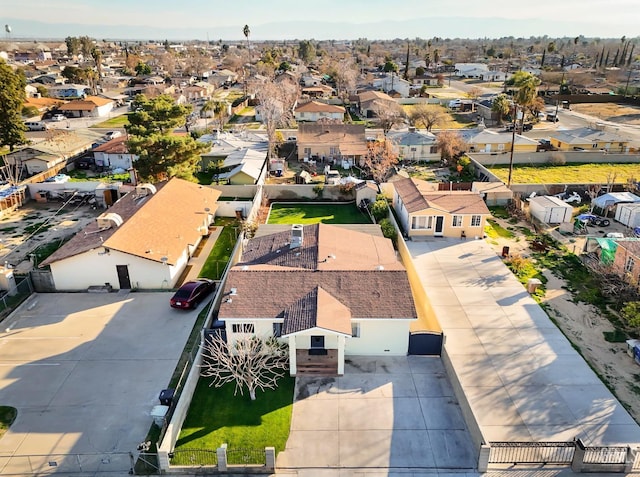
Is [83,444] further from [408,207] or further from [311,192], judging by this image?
[311,192]

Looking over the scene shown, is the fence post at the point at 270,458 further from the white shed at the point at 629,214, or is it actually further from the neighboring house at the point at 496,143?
the neighboring house at the point at 496,143

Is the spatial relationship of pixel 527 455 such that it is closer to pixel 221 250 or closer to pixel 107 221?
pixel 221 250

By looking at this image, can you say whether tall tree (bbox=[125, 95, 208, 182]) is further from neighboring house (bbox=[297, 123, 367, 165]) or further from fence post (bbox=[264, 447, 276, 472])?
fence post (bbox=[264, 447, 276, 472])

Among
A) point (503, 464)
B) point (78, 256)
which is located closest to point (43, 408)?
point (78, 256)

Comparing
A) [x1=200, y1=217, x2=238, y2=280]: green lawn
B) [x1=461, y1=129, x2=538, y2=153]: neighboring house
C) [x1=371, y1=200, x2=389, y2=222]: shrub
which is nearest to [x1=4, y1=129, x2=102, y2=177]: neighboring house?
[x1=200, y1=217, x2=238, y2=280]: green lawn

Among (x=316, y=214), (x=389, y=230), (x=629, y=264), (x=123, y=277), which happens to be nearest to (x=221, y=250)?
(x=123, y=277)

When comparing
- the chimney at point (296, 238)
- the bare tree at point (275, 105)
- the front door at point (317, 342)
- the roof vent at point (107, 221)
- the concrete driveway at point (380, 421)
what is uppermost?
the bare tree at point (275, 105)

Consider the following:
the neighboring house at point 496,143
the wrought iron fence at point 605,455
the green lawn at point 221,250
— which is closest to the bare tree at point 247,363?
the green lawn at point 221,250
